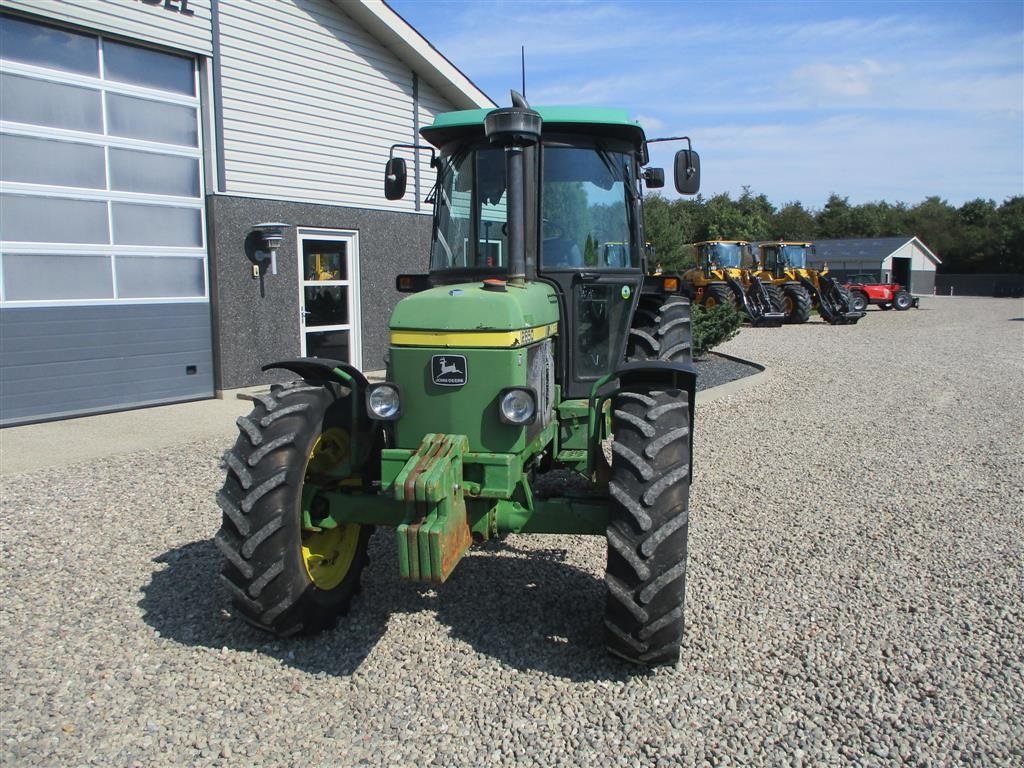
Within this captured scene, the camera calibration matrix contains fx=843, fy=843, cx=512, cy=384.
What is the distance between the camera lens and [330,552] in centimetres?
441

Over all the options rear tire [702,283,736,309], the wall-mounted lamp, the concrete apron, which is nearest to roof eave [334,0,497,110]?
the wall-mounted lamp

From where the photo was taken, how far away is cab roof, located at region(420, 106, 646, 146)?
197 inches

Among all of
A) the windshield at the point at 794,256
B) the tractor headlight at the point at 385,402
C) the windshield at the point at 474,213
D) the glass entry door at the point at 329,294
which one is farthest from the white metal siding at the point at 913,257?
the tractor headlight at the point at 385,402

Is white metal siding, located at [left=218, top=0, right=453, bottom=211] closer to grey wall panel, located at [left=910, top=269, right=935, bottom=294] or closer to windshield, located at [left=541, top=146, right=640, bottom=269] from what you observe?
windshield, located at [left=541, top=146, right=640, bottom=269]

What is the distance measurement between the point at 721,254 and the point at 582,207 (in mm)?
21803

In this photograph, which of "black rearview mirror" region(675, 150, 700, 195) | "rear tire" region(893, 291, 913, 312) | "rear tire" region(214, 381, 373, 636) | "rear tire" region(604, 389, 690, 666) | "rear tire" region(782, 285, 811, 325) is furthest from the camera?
"rear tire" region(893, 291, 913, 312)

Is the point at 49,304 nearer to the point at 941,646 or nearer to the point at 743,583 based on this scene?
the point at 743,583

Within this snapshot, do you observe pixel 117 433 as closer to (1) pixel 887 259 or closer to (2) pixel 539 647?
(2) pixel 539 647

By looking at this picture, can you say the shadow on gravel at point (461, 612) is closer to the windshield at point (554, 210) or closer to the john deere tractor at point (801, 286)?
the windshield at point (554, 210)

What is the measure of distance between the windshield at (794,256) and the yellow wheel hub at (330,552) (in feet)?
78.9

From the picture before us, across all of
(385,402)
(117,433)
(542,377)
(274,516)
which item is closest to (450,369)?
(385,402)

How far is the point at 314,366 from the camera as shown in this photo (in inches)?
171

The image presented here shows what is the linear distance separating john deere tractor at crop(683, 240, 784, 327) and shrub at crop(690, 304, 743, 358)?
7995 mm

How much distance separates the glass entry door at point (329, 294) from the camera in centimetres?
1155
